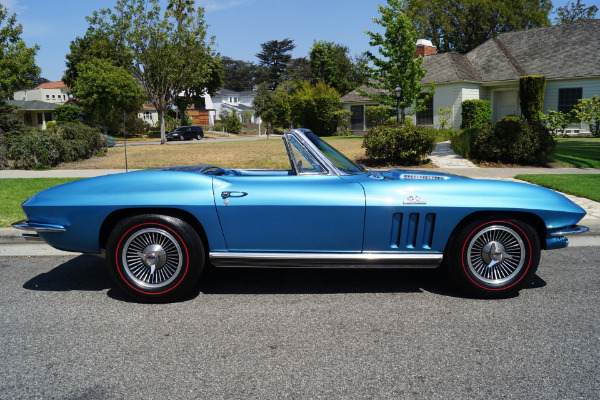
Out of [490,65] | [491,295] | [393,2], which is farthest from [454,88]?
[491,295]

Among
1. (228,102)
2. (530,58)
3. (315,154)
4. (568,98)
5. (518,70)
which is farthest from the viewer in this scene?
(228,102)

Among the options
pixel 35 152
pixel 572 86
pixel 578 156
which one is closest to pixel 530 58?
pixel 572 86

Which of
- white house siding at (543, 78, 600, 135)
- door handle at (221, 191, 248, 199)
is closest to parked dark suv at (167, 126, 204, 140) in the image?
white house siding at (543, 78, 600, 135)

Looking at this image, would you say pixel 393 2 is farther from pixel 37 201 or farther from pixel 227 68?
pixel 227 68

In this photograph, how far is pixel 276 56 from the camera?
305 feet

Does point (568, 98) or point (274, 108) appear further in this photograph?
point (274, 108)

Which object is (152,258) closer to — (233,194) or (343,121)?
(233,194)

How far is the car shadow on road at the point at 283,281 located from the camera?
4262 mm

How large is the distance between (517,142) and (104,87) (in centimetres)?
3695

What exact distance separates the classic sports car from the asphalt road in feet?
1.05

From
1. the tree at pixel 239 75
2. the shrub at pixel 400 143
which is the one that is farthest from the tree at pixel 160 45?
the tree at pixel 239 75

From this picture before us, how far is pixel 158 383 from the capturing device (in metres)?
2.69

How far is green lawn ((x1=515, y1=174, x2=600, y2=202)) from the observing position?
8.80 meters

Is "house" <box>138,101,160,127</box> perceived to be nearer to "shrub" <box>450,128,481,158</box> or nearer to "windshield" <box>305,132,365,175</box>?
"shrub" <box>450,128,481,158</box>
